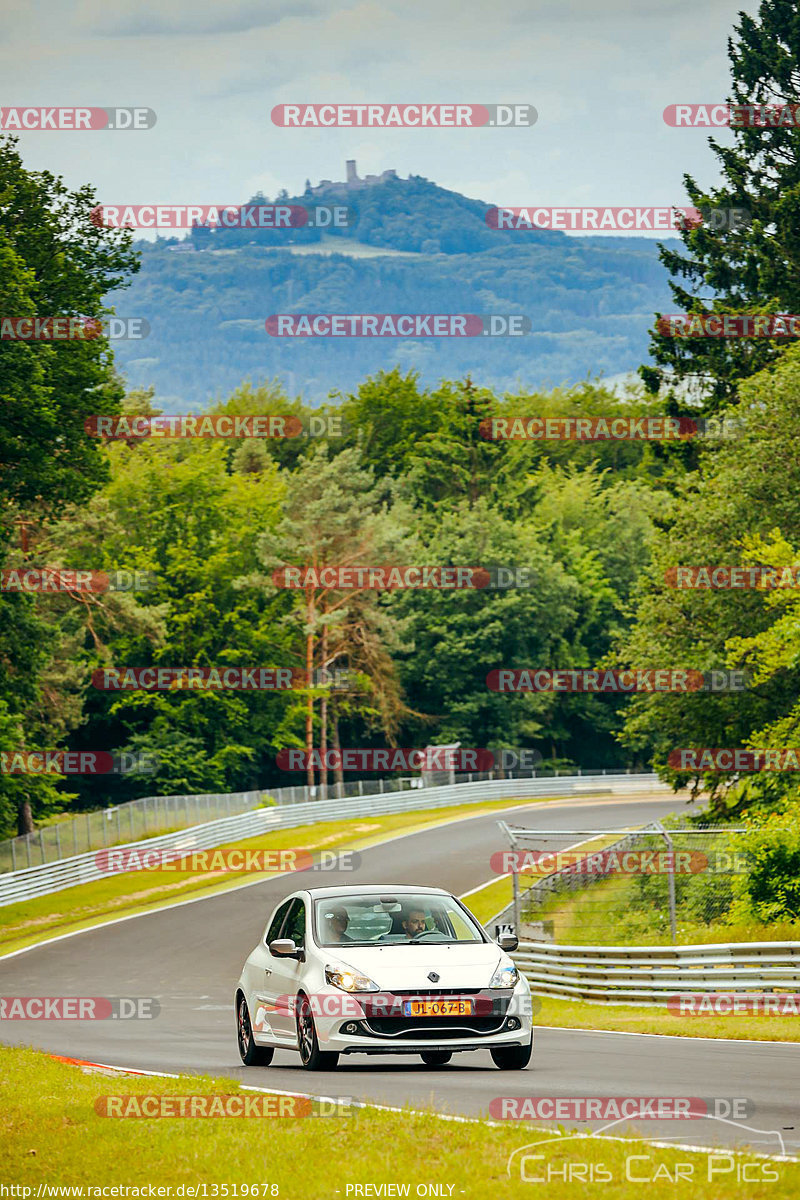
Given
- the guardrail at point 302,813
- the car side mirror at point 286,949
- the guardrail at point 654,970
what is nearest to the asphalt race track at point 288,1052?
the car side mirror at point 286,949

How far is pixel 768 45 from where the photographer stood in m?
52.8

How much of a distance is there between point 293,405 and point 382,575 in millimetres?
41315

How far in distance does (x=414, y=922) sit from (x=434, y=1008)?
50.5 inches

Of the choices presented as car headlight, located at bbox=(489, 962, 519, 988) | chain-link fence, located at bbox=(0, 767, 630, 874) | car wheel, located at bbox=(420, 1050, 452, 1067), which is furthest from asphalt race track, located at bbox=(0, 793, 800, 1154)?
chain-link fence, located at bbox=(0, 767, 630, 874)

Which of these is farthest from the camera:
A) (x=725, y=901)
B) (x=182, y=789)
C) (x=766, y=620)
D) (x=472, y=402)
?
(x=472, y=402)

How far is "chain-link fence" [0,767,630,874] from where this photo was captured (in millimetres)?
46688

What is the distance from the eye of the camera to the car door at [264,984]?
13.4 m

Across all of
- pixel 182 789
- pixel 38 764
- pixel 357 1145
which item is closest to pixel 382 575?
pixel 182 789

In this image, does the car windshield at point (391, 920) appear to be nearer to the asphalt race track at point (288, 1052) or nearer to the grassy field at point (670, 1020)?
the asphalt race track at point (288, 1052)

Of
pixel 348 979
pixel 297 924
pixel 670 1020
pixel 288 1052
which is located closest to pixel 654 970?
pixel 670 1020

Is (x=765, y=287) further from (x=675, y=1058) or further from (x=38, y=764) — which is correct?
(x=675, y=1058)

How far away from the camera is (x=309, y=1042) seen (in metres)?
12.5

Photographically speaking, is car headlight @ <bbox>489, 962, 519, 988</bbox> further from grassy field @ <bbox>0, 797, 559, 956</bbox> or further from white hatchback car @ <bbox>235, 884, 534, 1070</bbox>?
grassy field @ <bbox>0, 797, 559, 956</bbox>

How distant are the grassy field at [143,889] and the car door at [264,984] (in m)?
24.8
